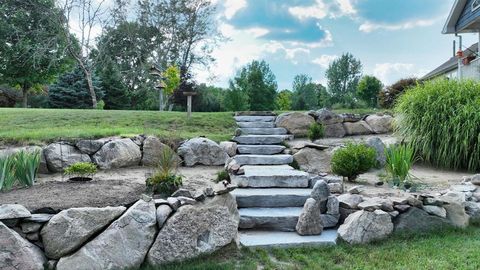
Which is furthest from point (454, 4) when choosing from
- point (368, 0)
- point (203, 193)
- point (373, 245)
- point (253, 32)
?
point (203, 193)

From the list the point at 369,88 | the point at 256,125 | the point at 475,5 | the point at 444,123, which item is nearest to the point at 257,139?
the point at 256,125

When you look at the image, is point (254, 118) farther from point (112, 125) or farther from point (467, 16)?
point (467, 16)

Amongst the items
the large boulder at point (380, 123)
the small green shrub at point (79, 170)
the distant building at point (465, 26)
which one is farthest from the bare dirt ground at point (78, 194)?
the distant building at point (465, 26)

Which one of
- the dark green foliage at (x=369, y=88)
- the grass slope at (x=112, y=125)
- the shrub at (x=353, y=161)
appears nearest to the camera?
the shrub at (x=353, y=161)

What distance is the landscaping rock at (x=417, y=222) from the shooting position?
3.85m

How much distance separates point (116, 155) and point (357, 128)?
5.03 m

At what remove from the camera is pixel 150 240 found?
314 centimetres

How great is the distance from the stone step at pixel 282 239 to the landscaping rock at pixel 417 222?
26.9 inches

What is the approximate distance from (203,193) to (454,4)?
538 inches

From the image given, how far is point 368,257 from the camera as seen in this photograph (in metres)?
3.34

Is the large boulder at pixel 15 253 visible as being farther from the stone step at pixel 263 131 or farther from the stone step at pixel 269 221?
the stone step at pixel 263 131

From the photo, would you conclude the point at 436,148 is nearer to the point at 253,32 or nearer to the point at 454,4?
the point at 253,32

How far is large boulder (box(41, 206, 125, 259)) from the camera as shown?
2943 millimetres

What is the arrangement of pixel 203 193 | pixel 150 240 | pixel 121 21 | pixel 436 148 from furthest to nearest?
pixel 121 21 → pixel 436 148 → pixel 203 193 → pixel 150 240
